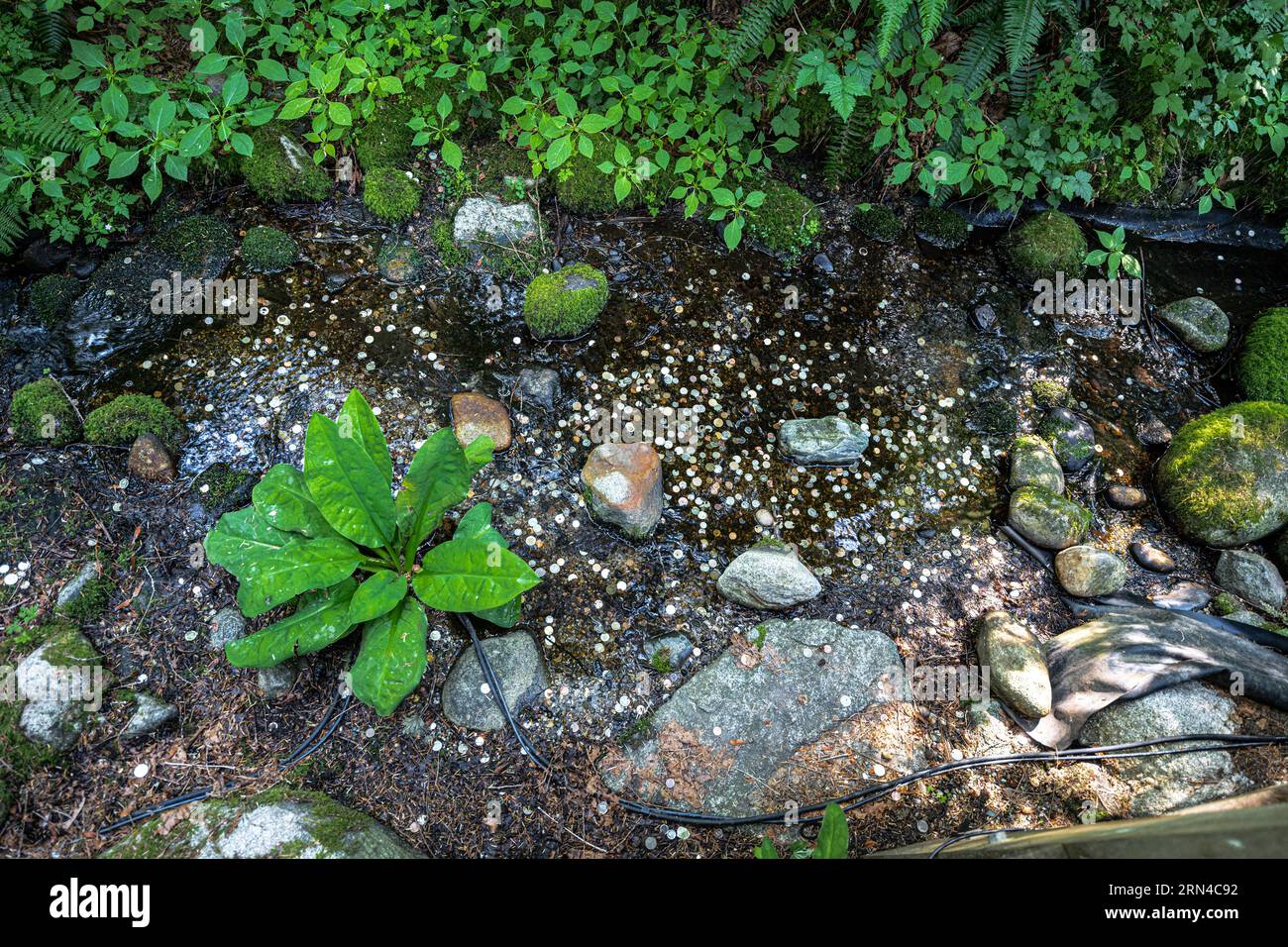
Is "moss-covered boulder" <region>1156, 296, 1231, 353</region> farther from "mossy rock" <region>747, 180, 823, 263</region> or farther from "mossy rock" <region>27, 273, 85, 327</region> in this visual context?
"mossy rock" <region>27, 273, 85, 327</region>

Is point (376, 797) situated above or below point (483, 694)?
below

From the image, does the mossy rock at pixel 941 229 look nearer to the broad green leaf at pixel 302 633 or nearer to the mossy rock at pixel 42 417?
the broad green leaf at pixel 302 633

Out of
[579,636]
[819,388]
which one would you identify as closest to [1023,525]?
[819,388]

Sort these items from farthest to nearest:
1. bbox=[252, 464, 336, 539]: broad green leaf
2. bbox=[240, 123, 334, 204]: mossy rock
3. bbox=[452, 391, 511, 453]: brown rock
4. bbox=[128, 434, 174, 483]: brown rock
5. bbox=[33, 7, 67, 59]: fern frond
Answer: bbox=[240, 123, 334, 204]: mossy rock
bbox=[33, 7, 67, 59]: fern frond
bbox=[452, 391, 511, 453]: brown rock
bbox=[128, 434, 174, 483]: brown rock
bbox=[252, 464, 336, 539]: broad green leaf

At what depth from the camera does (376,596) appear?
Result: 2.57 meters

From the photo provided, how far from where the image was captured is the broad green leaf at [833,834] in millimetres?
2102

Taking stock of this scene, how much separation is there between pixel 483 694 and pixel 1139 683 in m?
2.79

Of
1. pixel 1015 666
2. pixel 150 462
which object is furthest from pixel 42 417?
pixel 1015 666

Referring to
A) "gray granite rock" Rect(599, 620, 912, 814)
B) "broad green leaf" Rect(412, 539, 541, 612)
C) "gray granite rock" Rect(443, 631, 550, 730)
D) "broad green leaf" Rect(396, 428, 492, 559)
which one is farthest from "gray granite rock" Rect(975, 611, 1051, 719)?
"broad green leaf" Rect(396, 428, 492, 559)

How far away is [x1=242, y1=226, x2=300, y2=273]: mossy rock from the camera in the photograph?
154 inches

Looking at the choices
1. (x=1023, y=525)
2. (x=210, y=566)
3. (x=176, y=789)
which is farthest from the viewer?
(x=1023, y=525)

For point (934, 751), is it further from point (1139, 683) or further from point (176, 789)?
point (176, 789)

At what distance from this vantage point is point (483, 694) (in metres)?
2.83
